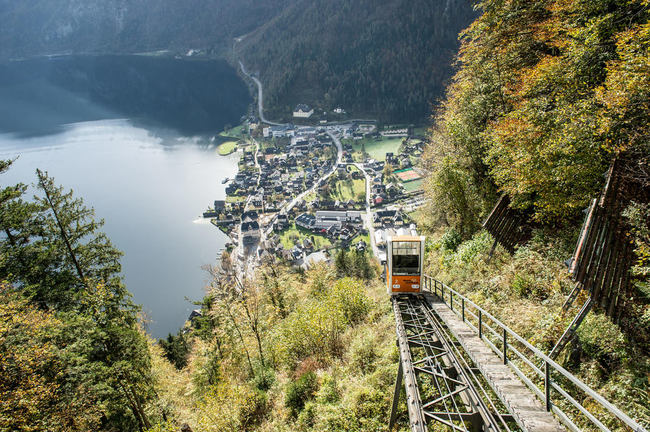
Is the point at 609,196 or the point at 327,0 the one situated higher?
the point at 327,0

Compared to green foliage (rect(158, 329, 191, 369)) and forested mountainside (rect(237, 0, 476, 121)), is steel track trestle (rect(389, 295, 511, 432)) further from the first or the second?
forested mountainside (rect(237, 0, 476, 121))

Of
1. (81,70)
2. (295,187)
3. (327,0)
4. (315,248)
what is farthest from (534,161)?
(81,70)

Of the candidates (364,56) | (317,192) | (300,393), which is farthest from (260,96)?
(300,393)

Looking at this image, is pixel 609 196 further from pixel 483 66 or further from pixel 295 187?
pixel 295 187

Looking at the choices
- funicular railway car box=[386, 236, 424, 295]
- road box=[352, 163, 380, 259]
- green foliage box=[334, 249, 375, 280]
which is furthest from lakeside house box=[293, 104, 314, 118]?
funicular railway car box=[386, 236, 424, 295]

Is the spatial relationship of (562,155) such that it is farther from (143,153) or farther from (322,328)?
(143,153)
